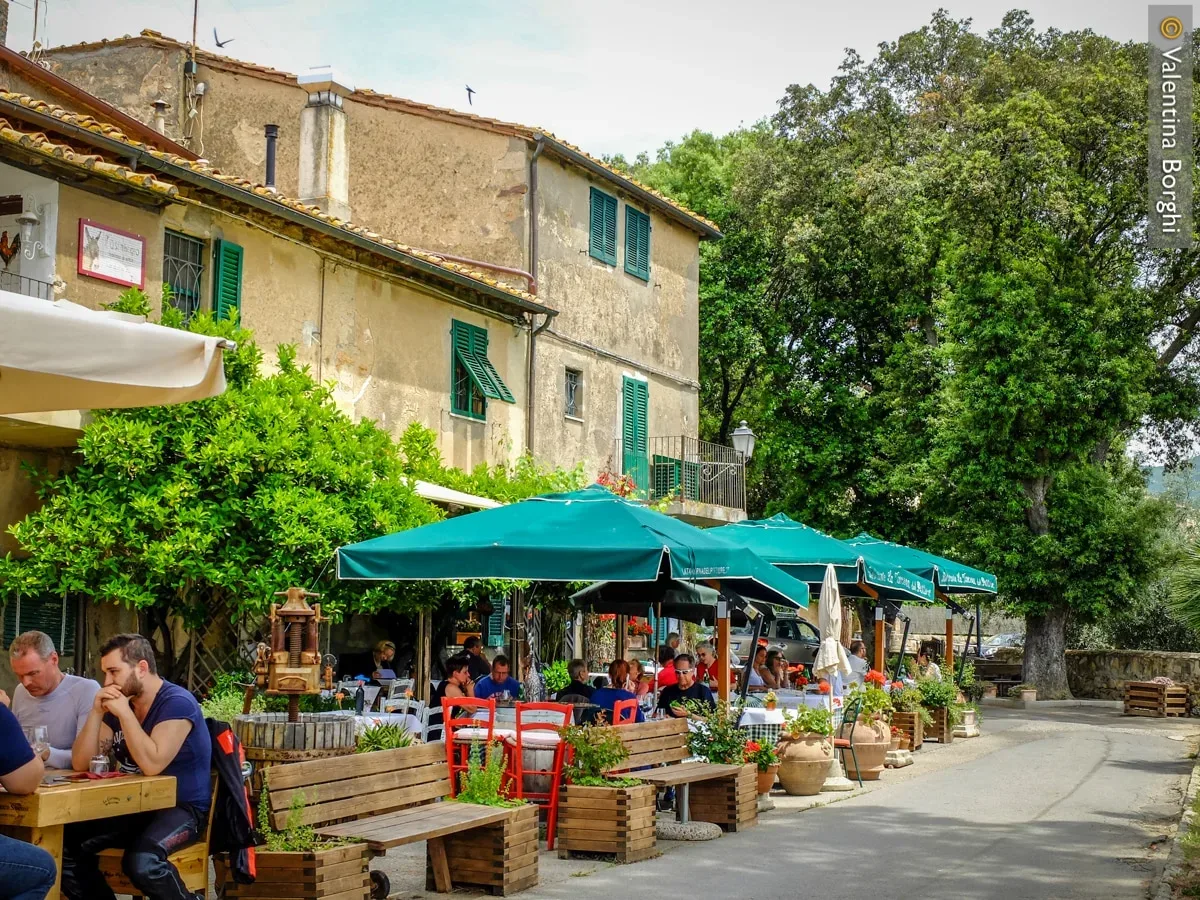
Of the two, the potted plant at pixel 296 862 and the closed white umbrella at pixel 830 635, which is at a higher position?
the closed white umbrella at pixel 830 635

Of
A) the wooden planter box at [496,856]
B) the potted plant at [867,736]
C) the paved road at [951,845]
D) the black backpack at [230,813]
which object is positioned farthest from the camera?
the potted plant at [867,736]

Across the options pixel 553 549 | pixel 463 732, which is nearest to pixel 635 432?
pixel 553 549

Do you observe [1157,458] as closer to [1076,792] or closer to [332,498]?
[1076,792]

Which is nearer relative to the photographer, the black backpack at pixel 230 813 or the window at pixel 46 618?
the black backpack at pixel 230 813

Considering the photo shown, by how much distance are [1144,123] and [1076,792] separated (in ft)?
67.4

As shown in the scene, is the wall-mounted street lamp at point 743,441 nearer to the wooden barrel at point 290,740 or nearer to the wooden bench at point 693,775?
the wooden bench at point 693,775

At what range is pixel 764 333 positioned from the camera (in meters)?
37.4

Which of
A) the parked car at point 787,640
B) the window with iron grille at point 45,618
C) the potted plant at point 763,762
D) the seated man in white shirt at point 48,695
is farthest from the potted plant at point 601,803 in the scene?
the parked car at point 787,640

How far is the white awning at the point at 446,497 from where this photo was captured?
1689cm

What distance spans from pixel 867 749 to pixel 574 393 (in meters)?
10.6

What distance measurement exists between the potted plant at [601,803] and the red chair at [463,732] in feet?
1.99

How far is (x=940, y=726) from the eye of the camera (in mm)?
21734

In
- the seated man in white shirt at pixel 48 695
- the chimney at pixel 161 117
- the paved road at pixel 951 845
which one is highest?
the chimney at pixel 161 117

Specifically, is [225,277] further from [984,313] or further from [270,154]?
[984,313]
